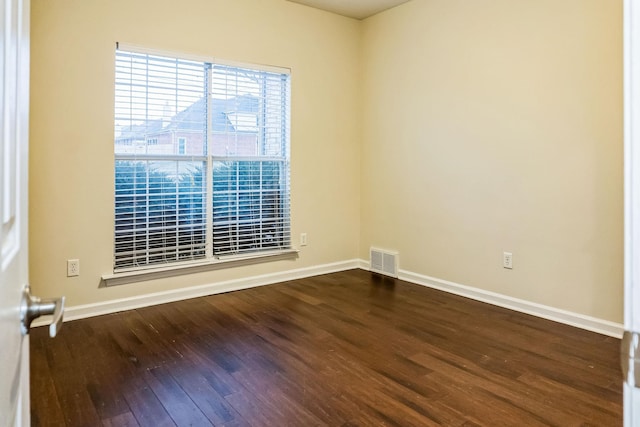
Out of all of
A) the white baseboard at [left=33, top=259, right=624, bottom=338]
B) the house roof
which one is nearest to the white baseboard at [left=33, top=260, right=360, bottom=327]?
the white baseboard at [left=33, top=259, right=624, bottom=338]

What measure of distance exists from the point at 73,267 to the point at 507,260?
334 centimetres

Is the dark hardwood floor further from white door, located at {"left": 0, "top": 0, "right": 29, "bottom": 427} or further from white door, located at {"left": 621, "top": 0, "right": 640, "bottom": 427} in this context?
white door, located at {"left": 621, "top": 0, "right": 640, "bottom": 427}

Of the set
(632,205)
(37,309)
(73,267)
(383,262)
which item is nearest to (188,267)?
(73,267)

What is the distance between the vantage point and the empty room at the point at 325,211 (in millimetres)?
2260

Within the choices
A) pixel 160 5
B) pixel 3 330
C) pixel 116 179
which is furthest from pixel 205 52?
pixel 3 330

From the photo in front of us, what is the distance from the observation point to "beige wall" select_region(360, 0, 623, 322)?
2947mm

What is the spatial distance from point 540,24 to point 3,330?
367 centimetres

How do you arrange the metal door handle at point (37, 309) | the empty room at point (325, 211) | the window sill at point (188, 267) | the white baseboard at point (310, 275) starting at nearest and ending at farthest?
the metal door handle at point (37, 309)
the empty room at point (325, 211)
the white baseboard at point (310, 275)
the window sill at point (188, 267)

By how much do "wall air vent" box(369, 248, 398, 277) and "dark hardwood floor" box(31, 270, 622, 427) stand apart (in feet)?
2.84

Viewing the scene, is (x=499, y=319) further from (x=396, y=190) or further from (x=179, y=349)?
(x=179, y=349)

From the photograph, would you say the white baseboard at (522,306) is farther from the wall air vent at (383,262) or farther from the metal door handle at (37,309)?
the metal door handle at (37,309)

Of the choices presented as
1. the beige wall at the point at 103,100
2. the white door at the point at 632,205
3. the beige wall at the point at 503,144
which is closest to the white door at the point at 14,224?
the white door at the point at 632,205

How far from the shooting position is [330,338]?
2.87 metres

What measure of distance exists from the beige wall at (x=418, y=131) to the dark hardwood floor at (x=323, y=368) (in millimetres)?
459
